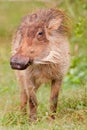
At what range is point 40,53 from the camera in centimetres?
740

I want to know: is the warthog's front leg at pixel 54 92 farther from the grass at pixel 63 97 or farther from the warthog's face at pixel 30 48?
the warthog's face at pixel 30 48

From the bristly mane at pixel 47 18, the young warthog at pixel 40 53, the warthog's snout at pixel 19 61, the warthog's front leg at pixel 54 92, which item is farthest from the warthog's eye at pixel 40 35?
the warthog's front leg at pixel 54 92

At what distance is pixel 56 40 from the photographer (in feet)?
25.7

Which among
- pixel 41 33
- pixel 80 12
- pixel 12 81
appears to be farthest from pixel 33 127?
pixel 80 12

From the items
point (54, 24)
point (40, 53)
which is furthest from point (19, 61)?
point (54, 24)

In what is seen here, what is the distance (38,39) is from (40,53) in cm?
18

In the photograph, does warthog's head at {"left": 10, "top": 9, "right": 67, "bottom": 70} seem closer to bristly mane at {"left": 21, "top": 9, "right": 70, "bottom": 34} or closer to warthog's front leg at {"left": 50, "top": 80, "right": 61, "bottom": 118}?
bristly mane at {"left": 21, "top": 9, "right": 70, "bottom": 34}

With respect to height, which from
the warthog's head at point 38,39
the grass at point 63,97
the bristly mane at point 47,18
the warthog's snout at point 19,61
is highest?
the bristly mane at point 47,18

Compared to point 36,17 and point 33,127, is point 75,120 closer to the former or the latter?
point 33,127

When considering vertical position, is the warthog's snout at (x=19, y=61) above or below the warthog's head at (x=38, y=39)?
below

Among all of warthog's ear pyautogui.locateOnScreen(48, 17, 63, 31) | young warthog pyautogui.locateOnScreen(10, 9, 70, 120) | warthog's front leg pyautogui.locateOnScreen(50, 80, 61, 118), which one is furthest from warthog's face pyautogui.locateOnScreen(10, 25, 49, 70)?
warthog's front leg pyautogui.locateOnScreen(50, 80, 61, 118)

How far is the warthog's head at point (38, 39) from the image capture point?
23.6 feet

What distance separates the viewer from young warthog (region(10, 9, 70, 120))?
23.9 feet

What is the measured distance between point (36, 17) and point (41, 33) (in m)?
0.39
